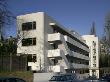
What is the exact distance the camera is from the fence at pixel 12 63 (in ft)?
136

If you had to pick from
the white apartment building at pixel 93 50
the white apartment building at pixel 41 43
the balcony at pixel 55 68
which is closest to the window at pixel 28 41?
the white apartment building at pixel 41 43

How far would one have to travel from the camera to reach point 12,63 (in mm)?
42625

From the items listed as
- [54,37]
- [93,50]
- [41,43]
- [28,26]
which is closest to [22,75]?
[41,43]

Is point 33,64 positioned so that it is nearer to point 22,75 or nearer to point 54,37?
point 54,37

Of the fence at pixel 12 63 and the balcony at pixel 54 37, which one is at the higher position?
the balcony at pixel 54 37

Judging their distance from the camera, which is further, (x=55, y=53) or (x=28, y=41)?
(x=28, y=41)

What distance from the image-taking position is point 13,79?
22.5 metres

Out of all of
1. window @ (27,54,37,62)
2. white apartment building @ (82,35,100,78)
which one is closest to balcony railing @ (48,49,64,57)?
window @ (27,54,37,62)

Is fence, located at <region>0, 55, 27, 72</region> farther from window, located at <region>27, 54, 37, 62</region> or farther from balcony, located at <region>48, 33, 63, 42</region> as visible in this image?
balcony, located at <region>48, 33, 63, 42</region>

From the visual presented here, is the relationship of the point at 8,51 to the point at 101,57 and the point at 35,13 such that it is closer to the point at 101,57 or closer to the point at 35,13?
the point at 35,13

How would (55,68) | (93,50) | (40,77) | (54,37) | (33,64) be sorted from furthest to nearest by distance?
(93,50) < (54,37) < (55,68) < (33,64) < (40,77)

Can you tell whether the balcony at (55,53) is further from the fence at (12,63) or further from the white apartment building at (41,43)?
the fence at (12,63)

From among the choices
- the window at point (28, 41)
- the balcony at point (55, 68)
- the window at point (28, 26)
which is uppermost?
the window at point (28, 26)

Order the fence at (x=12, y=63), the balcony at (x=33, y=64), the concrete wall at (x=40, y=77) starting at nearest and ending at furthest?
the fence at (x=12, y=63), the concrete wall at (x=40, y=77), the balcony at (x=33, y=64)
